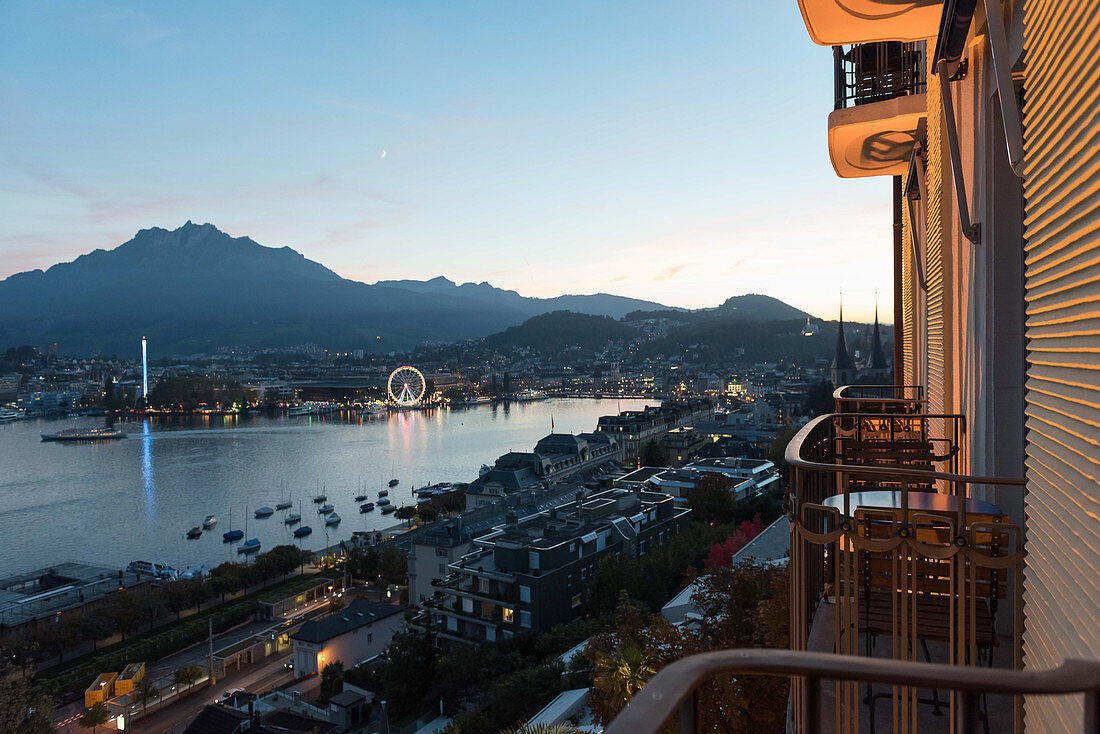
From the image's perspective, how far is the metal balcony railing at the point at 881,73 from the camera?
4.21 m

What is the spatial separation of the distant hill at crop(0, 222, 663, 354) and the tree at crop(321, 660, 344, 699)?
133355 mm

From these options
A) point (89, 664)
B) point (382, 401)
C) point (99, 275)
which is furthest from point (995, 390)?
point (99, 275)

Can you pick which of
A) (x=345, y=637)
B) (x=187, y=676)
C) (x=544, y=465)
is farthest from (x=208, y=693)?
(x=544, y=465)

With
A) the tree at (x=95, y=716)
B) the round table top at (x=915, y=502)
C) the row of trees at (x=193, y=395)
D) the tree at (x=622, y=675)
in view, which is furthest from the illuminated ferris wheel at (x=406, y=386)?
the round table top at (x=915, y=502)

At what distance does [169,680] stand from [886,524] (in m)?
15.0

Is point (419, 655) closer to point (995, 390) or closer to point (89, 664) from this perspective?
point (89, 664)

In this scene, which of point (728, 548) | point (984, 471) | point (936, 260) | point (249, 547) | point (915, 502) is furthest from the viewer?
point (249, 547)

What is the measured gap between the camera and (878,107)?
13.3 ft

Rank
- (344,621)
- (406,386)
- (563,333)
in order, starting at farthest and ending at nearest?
(563,333) < (406,386) < (344,621)

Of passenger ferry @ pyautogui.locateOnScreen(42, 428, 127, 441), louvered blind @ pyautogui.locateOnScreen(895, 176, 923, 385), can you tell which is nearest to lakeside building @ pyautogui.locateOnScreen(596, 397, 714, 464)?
louvered blind @ pyautogui.locateOnScreen(895, 176, 923, 385)

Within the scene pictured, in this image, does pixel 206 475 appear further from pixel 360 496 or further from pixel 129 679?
pixel 129 679

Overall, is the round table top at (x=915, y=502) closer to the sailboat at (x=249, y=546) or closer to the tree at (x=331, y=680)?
the tree at (x=331, y=680)

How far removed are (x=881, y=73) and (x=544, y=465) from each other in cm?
2334

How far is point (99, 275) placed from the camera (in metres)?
194
